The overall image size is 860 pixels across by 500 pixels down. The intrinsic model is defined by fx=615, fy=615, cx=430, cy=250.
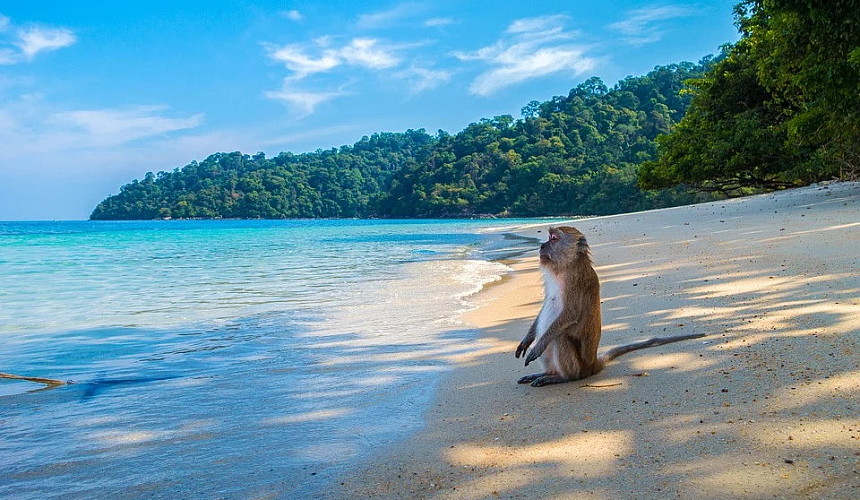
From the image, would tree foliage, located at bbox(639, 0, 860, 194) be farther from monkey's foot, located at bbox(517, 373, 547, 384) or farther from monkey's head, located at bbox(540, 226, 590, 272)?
monkey's foot, located at bbox(517, 373, 547, 384)

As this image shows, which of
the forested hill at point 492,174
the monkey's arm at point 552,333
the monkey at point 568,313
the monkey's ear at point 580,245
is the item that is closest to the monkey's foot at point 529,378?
the monkey at point 568,313

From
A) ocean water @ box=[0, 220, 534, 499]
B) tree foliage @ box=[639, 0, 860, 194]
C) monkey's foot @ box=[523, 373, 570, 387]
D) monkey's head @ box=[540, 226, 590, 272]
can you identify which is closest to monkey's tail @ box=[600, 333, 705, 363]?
monkey's foot @ box=[523, 373, 570, 387]

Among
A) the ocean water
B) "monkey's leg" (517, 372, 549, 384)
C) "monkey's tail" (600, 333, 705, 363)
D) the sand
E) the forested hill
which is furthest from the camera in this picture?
the forested hill

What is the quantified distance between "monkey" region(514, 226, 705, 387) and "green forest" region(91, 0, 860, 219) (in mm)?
7368

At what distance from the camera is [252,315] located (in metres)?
7.96

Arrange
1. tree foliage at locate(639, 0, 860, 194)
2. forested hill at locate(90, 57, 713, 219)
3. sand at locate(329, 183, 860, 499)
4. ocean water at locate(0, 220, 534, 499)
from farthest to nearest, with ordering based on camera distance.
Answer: forested hill at locate(90, 57, 713, 219) → tree foliage at locate(639, 0, 860, 194) → ocean water at locate(0, 220, 534, 499) → sand at locate(329, 183, 860, 499)

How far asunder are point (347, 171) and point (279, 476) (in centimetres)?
12426

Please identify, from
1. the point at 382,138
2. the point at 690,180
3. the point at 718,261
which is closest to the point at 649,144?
the point at 690,180

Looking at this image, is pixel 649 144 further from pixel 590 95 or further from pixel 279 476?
pixel 279 476

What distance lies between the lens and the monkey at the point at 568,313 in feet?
11.9

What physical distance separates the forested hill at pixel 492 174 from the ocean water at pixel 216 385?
49.6m

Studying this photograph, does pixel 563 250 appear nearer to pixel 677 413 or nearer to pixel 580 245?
pixel 580 245

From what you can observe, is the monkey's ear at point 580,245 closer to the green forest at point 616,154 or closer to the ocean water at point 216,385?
the ocean water at point 216,385

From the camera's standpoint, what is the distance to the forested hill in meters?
71.3
